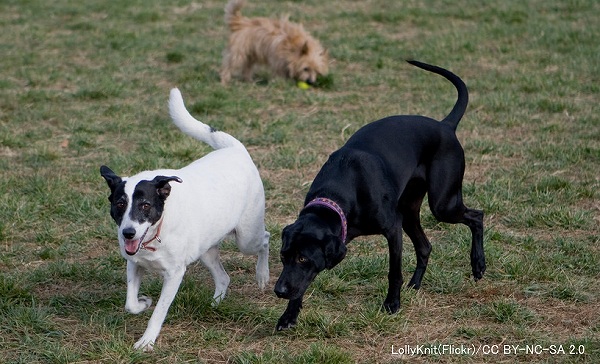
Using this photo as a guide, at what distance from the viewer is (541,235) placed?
19.8 feet

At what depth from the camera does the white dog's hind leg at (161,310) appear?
174 inches

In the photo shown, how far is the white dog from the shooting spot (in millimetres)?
4250

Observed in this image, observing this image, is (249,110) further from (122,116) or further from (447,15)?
(447,15)

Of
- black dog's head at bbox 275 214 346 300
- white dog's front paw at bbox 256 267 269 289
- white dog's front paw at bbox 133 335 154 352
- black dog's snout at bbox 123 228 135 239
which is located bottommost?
white dog's front paw at bbox 256 267 269 289

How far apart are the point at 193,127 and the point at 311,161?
244 centimetres

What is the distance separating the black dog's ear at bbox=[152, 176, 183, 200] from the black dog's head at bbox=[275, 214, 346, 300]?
0.60 meters

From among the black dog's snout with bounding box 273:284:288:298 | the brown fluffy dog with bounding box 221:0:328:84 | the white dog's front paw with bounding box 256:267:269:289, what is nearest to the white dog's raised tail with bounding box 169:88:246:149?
the white dog's front paw with bounding box 256:267:269:289

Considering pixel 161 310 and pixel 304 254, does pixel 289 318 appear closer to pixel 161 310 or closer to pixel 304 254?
pixel 304 254

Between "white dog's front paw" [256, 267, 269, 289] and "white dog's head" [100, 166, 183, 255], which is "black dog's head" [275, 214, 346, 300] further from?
"white dog's front paw" [256, 267, 269, 289]

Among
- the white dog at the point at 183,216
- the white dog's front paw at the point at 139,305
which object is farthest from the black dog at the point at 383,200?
the white dog's front paw at the point at 139,305

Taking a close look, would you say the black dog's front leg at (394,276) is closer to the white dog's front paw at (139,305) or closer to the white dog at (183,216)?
the white dog at (183,216)

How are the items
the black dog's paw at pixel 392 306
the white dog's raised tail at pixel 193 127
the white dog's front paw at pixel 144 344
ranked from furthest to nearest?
1. the white dog's raised tail at pixel 193 127
2. the black dog's paw at pixel 392 306
3. the white dog's front paw at pixel 144 344

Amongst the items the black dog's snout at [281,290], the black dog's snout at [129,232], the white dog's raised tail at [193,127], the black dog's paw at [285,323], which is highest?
the white dog's raised tail at [193,127]

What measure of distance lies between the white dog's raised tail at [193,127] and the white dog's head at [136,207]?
3.16ft
